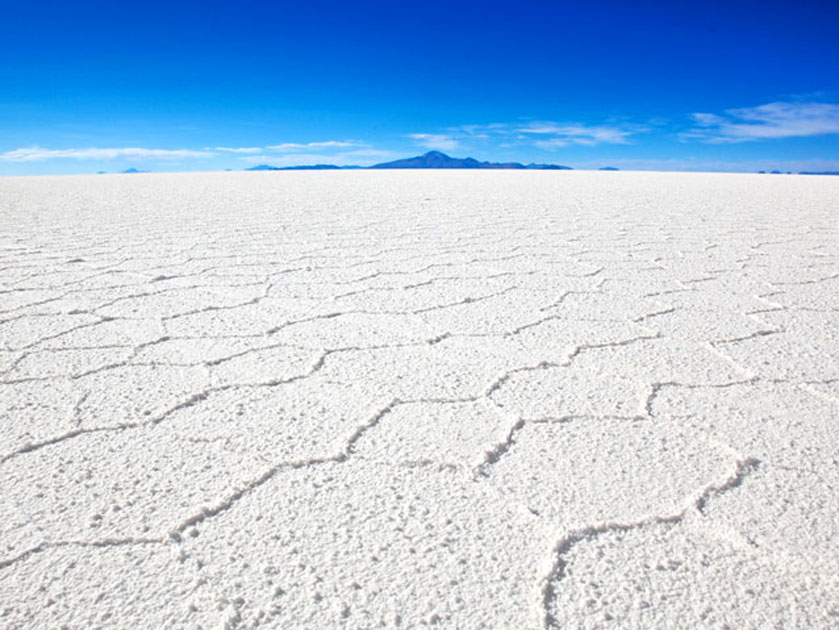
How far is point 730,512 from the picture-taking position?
0.82m

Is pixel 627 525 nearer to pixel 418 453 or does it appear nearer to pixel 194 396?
pixel 418 453

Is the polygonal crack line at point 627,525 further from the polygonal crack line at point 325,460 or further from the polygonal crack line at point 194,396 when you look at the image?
the polygonal crack line at point 194,396

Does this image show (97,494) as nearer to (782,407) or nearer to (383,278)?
(782,407)

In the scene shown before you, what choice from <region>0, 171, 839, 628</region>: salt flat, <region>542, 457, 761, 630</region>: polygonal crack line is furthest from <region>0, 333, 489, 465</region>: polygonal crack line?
<region>542, 457, 761, 630</region>: polygonal crack line

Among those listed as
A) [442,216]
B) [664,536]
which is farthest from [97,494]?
[442,216]

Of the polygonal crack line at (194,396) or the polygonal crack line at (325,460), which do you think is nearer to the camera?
the polygonal crack line at (325,460)

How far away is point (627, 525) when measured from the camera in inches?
31.3

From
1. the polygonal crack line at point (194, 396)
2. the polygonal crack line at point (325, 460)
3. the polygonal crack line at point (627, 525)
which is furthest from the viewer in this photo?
the polygonal crack line at point (194, 396)

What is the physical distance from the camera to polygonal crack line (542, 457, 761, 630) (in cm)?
68

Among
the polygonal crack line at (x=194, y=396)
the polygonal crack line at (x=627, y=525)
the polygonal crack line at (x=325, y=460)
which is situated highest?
the polygonal crack line at (x=627, y=525)

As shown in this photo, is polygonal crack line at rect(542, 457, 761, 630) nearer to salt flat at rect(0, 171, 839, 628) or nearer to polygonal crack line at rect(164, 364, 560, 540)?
salt flat at rect(0, 171, 839, 628)

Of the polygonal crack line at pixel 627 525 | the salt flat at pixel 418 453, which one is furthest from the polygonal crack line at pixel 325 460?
the polygonal crack line at pixel 627 525

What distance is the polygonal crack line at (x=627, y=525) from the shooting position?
0.68 m

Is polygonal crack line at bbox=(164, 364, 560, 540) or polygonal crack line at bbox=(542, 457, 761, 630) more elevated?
polygonal crack line at bbox=(542, 457, 761, 630)
